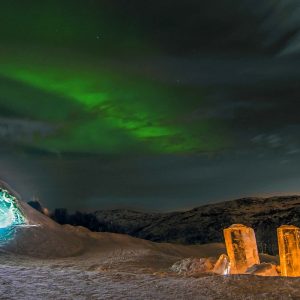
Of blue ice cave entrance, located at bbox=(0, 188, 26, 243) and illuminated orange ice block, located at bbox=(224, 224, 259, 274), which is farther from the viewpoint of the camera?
blue ice cave entrance, located at bbox=(0, 188, 26, 243)

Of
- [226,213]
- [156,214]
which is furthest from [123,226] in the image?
[226,213]

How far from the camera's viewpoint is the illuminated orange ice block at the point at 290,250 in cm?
1441

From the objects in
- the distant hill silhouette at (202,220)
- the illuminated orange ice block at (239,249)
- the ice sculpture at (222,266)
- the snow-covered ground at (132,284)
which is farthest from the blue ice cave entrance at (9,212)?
the distant hill silhouette at (202,220)

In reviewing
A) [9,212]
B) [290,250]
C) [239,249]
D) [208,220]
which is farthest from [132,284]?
[208,220]

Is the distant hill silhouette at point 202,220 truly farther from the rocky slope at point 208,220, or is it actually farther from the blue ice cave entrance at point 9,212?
the blue ice cave entrance at point 9,212

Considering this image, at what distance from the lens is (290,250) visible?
47.5 feet

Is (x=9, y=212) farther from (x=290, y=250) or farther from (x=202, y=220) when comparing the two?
(x=202, y=220)

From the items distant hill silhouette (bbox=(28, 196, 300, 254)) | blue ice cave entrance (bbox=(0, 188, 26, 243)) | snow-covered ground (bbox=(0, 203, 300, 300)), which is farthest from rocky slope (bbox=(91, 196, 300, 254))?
snow-covered ground (bbox=(0, 203, 300, 300))

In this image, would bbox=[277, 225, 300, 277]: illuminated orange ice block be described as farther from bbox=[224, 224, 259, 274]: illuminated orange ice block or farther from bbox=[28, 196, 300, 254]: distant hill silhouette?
bbox=[28, 196, 300, 254]: distant hill silhouette

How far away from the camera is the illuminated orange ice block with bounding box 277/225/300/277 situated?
14414 mm

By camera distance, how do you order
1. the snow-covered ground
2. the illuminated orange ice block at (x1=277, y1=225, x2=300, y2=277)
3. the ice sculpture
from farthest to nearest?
the illuminated orange ice block at (x1=277, y1=225, x2=300, y2=277) < the ice sculpture < the snow-covered ground

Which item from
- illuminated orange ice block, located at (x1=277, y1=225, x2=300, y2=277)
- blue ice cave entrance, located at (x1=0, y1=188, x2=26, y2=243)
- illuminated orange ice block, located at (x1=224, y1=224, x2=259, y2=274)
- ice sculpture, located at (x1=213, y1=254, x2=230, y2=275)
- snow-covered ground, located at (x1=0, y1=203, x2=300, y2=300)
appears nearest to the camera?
snow-covered ground, located at (x1=0, y1=203, x2=300, y2=300)

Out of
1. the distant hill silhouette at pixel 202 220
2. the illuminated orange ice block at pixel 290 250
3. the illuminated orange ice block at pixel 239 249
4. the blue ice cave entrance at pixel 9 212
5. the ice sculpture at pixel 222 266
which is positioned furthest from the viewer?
the distant hill silhouette at pixel 202 220

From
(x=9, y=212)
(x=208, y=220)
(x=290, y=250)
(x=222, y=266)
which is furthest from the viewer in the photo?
(x=208, y=220)
